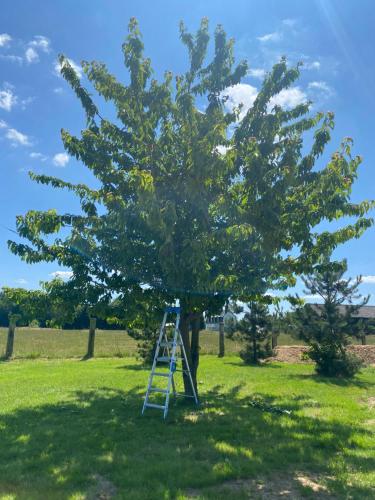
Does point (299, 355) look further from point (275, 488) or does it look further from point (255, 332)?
point (275, 488)

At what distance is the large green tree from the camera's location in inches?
274

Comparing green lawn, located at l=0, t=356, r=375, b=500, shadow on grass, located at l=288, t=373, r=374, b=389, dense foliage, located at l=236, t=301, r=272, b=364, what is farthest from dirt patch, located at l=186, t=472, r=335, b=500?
dense foliage, located at l=236, t=301, r=272, b=364

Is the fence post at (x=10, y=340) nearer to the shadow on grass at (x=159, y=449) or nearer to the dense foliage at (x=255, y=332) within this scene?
the dense foliage at (x=255, y=332)

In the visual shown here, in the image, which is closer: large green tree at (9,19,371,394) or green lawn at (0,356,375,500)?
green lawn at (0,356,375,500)

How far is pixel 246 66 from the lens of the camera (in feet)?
29.9

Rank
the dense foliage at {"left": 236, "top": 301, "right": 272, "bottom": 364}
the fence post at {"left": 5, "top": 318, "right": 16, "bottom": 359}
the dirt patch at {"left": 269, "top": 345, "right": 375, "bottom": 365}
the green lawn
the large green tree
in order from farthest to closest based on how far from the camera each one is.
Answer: the dirt patch at {"left": 269, "top": 345, "right": 375, "bottom": 365} < the dense foliage at {"left": 236, "top": 301, "right": 272, "bottom": 364} < the fence post at {"left": 5, "top": 318, "right": 16, "bottom": 359} < the large green tree < the green lawn

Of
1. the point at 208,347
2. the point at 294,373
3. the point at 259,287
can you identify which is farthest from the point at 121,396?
the point at 208,347

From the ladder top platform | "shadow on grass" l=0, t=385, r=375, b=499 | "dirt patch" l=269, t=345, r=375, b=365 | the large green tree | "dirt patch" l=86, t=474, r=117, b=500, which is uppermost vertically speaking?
the large green tree

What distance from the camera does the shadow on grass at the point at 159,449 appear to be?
435 cm

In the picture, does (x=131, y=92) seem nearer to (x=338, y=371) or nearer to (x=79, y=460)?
(x=79, y=460)

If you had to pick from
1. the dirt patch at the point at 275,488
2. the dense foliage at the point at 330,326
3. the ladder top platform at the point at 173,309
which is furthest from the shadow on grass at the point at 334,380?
the dirt patch at the point at 275,488

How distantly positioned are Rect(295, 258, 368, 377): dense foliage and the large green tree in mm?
6472

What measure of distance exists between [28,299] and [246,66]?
6.64 metres

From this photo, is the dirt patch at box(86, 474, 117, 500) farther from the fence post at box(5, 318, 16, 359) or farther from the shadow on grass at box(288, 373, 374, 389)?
the fence post at box(5, 318, 16, 359)
